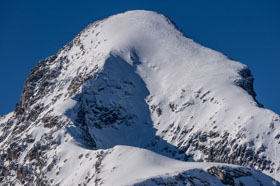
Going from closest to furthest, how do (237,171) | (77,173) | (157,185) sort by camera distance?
(157,185) → (237,171) → (77,173)

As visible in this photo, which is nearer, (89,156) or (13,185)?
(89,156)

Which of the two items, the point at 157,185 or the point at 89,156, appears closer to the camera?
the point at 157,185

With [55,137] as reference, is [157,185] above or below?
below

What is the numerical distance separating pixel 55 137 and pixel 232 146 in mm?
38445

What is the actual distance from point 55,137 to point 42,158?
6073 millimetres

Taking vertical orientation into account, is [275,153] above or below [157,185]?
above

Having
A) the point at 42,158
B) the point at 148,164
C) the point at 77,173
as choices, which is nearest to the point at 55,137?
the point at 42,158

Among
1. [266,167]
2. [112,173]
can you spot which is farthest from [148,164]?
[266,167]

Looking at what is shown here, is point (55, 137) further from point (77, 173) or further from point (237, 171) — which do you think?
point (237, 171)

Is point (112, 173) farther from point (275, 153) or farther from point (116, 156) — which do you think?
point (275, 153)

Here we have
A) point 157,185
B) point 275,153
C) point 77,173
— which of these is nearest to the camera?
point 157,185

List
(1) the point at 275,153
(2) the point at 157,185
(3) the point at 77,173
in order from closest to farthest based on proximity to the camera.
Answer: (2) the point at 157,185 < (3) the point at 77,173 < (1) the point at 275,153

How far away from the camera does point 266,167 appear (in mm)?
192625

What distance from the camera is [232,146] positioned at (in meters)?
199
